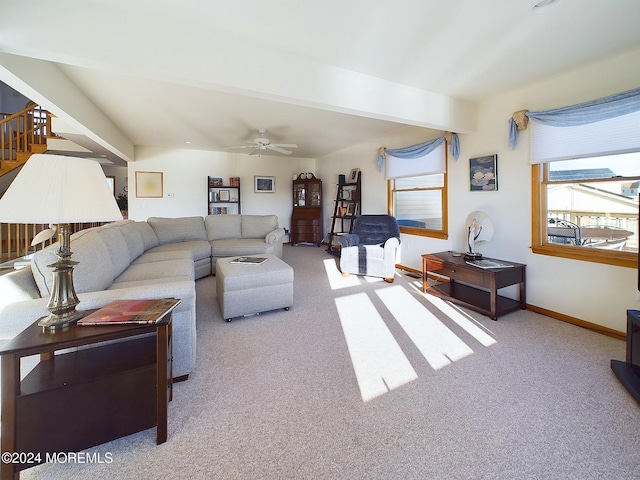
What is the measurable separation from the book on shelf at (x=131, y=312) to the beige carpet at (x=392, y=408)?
58 centimetres

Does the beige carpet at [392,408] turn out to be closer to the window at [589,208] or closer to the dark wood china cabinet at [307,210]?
the window at [589,208]

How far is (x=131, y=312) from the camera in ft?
4.44

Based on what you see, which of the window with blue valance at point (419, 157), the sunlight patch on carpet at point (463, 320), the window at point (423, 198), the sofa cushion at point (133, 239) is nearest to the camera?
the sunlight patch on carpet at point (463, 320)

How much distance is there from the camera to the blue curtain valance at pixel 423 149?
3.58 m

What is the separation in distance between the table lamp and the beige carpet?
68cm

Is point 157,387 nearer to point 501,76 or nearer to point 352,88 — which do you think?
point 352,88

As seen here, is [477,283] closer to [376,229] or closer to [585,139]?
[585,139]

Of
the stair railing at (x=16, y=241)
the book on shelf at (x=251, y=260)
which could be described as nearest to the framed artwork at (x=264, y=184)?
the stair railing at (x=16, y=241)

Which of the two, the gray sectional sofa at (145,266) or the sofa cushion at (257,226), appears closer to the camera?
the gray sectional sofa at (145,266)

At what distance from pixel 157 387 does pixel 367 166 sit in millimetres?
4993

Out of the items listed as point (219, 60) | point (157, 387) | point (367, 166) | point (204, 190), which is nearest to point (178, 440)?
point (157, 387)

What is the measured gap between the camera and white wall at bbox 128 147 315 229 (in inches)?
237

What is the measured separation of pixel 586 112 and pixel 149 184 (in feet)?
22.8

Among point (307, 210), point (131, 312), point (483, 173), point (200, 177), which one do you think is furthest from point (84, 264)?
point (307, 210)
